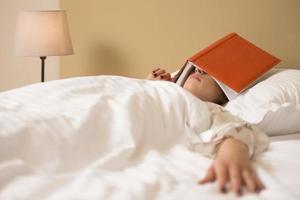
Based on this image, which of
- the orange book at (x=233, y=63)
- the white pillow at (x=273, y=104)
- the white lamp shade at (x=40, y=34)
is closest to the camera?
the white pillow at (x=273, y=104)

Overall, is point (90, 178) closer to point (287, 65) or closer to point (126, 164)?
point (126, 164)

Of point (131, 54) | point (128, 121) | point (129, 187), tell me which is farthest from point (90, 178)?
point (131, 54)

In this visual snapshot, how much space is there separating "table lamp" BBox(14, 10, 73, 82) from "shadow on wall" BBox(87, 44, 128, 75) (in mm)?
274

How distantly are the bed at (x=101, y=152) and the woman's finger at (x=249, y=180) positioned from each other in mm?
18

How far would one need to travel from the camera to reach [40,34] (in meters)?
1.98

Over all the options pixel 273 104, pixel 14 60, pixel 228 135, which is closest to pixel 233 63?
pixel 273 104

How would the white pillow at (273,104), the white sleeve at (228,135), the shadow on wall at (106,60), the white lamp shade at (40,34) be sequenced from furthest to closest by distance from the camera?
the shadow on wall at (106,60) → the white lamp shade at (40,34) → the white pillow at (273,104) → the white sleeve at (228,135)

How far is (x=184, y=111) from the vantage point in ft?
3.32

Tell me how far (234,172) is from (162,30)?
4.48 ft

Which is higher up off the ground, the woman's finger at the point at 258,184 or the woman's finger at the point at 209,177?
the woman's finger at the point at 258,184

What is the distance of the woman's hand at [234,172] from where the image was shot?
66cm

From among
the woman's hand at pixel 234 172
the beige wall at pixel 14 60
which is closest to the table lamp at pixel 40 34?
the beige wall at pixel 14 60

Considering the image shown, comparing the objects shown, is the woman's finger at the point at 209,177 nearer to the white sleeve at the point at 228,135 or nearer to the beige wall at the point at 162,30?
the white sleeve at the point at 228,135

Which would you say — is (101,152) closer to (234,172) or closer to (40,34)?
(234,172)
